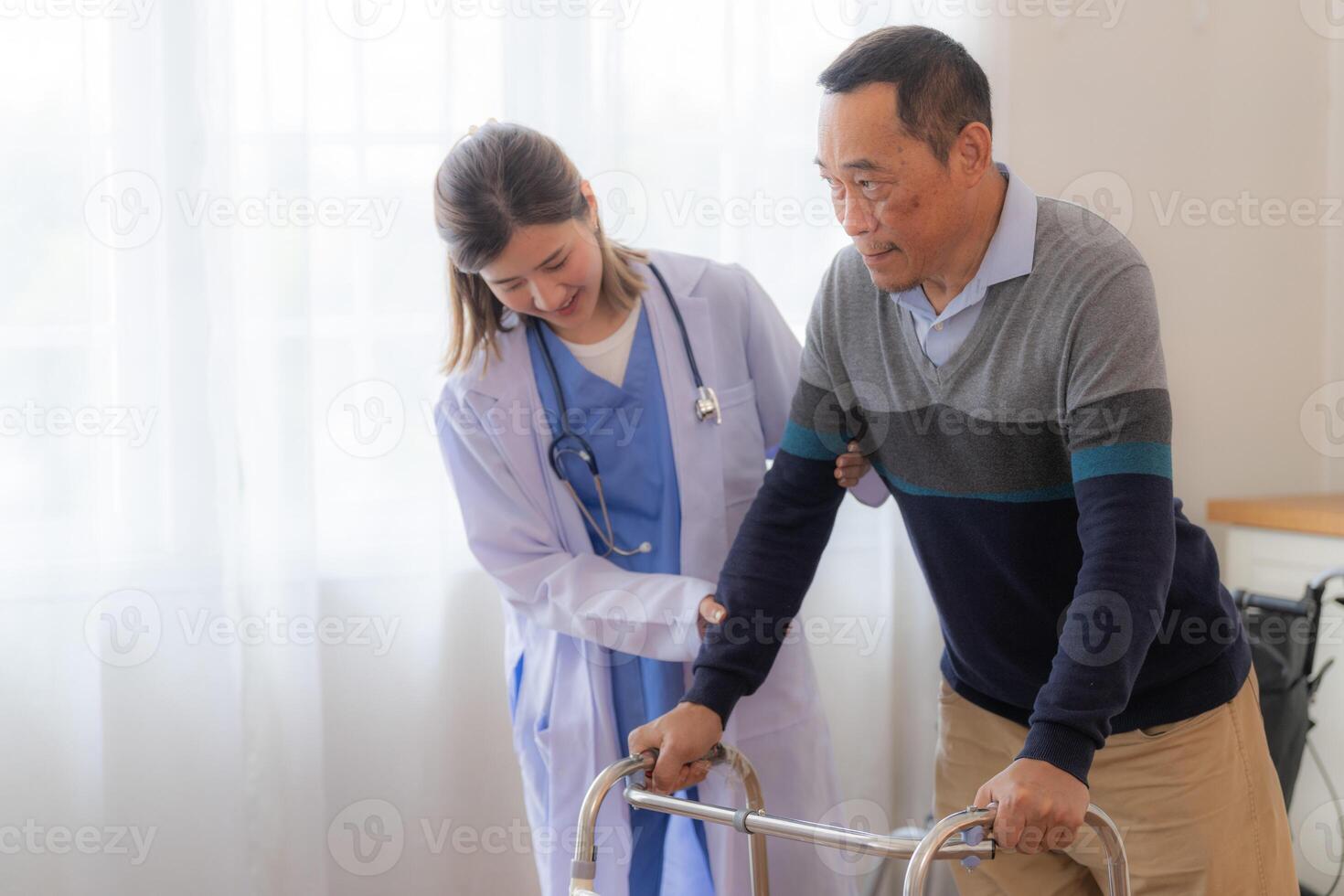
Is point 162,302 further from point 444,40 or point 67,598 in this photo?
point 444,40

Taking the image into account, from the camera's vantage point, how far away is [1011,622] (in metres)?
1.31

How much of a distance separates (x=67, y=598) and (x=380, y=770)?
24.6 inches

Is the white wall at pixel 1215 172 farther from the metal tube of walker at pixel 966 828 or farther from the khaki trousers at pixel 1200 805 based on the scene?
the metal tube of walker at pixel 966 828

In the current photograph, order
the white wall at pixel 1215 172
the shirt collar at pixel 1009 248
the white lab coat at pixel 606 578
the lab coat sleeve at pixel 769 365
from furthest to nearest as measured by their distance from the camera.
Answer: the white wall at pixel 1215 172 < the lab coat sleeve at pixel 769 365 < the white lab coat at pixel 606 578 < the shirt collar at pixel 1009 248

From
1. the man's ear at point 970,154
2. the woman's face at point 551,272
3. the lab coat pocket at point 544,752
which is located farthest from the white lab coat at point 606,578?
the man's ear at point 970,154

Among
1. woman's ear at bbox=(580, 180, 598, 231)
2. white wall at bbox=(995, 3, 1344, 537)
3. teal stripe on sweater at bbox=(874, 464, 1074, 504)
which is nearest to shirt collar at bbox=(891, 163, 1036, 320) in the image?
teal stripe on sweater at bbox=(874, 464, 1074, 504)

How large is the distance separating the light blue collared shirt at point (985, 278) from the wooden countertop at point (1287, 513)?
127cm

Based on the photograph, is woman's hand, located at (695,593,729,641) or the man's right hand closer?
the man's right hand

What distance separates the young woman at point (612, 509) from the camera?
1598 millimetres

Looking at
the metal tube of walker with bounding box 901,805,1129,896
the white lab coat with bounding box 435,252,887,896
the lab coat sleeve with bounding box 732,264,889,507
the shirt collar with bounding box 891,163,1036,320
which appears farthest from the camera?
the lab coat sleeve with bounding box 732,264,889,507

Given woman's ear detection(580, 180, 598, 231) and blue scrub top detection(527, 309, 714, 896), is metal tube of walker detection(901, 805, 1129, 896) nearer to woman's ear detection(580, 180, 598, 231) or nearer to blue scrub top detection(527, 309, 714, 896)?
blue scrub top detection(527, 309, 714, 896)

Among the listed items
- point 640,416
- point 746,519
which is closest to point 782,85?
point 640,416

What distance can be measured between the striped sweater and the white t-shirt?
0.32 metres

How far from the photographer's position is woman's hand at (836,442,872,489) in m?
1.41
